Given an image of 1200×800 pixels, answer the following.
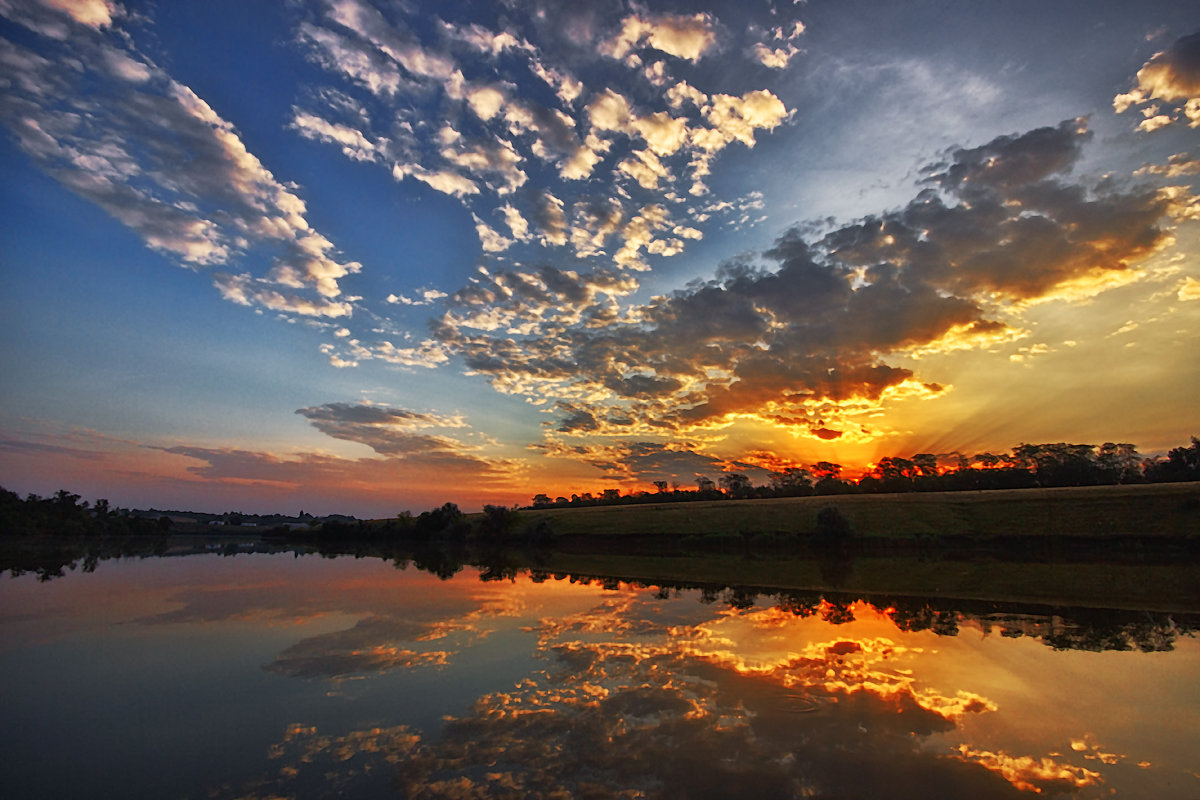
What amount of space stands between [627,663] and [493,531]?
8652 centimetres

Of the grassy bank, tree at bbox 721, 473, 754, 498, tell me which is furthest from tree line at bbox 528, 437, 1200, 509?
the grassy bank

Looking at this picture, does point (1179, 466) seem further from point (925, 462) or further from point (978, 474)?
point (925, 462)

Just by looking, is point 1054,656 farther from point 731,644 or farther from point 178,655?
point 178,655

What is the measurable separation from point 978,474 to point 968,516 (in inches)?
1914

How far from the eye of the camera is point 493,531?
9531 cm

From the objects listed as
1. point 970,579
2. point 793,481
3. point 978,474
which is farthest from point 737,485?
point 970,579

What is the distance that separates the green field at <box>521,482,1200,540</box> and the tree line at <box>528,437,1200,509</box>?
1211 inches

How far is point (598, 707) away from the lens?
977 centimetres

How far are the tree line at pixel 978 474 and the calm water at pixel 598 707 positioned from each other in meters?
101

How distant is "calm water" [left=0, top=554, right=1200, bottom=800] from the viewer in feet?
22.8

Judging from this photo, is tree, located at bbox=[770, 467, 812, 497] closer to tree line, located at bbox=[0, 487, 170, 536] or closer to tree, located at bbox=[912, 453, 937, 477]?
tree, located at bbox=[912, 453, 937, 477]

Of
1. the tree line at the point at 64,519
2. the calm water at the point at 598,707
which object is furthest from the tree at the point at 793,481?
the tree line at the point at 64,519

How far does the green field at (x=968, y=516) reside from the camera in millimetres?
53625

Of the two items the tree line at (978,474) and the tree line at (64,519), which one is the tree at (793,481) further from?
the tree line at (64,519)
